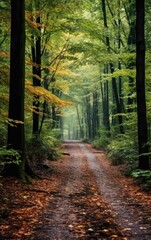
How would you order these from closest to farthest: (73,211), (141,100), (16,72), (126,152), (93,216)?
(93,216)
(73,211)
(16,72)
(141,100)
(126,152)

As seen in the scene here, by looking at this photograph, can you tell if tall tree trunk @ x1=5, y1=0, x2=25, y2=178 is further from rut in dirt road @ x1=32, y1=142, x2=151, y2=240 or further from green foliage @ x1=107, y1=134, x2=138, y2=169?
green foliage @ x1=107, y1=134, x2=138, y2=169

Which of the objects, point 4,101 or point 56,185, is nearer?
point 56,185

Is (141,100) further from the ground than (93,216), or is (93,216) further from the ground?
(141,100)

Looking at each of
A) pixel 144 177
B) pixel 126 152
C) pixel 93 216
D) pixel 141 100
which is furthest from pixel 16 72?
pixel 126 152

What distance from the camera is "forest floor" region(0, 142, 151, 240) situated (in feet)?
16.7

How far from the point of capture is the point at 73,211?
22.0ft

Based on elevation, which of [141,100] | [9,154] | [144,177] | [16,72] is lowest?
[144,177]

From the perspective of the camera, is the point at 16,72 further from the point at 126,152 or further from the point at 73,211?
the point at 126,152

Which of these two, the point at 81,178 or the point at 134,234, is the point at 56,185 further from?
the point at 134,234

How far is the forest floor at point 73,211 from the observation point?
5086mm

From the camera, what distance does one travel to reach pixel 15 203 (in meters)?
7.10

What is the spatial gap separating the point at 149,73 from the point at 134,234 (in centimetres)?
1227

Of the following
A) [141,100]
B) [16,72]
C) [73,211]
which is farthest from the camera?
[141,100]

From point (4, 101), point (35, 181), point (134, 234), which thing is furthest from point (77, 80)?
point (134, 234)
